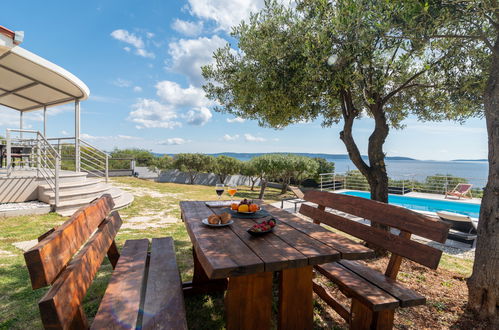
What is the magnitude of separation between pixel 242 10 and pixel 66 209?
5.90 meters

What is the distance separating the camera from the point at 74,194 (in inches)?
250

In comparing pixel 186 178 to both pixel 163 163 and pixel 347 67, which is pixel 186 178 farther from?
pixel 347 67

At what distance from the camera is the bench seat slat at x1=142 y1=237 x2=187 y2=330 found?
1.34 metres

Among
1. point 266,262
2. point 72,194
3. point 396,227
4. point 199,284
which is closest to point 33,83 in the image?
point 72,194

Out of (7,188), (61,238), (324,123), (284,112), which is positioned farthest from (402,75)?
(7,188)

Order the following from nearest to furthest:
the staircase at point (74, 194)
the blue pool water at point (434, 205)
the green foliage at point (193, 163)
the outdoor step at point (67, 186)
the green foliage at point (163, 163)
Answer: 1. the staircase at point (74, 194)
2. the outdoor step at point (67, 186)
3. the blue pool water at point (434, 205)
4. the green foliage at point (193, 163)
5. the green foliage at point (163, 163)

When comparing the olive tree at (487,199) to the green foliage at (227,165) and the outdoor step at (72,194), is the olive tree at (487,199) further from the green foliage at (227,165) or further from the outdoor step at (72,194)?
the green foliage at (227,165)

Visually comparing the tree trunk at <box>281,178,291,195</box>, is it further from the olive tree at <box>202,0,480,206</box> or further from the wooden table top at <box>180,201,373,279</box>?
the wooden table top at <box>180,201,373,279</box>

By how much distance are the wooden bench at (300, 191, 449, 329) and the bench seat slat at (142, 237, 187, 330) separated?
118 centimetres

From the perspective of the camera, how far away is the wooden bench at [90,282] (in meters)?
1.05

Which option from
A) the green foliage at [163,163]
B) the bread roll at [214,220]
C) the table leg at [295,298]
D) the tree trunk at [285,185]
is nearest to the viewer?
the table leg at [295,298]

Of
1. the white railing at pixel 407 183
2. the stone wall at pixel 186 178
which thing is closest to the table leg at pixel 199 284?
the white railing at pixel 407 183

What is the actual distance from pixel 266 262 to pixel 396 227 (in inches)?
49.2

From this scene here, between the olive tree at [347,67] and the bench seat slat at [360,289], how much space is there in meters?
2.22
